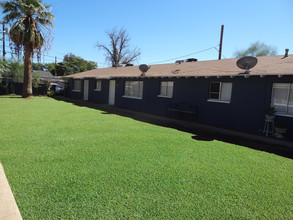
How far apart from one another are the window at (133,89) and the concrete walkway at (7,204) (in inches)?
474

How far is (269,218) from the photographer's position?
9.37 feet

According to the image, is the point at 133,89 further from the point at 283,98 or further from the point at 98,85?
the point at 283,98

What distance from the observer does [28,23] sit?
1727 centimetres

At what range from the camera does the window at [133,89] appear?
14.9m

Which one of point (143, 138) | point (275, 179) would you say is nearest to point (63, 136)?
point (143, 138)

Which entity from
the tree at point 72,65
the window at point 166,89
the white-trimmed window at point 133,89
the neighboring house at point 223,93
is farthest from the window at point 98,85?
the tree at point 72,65

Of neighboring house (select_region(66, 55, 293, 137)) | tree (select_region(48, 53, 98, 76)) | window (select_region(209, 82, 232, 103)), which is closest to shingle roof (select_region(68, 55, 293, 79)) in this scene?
neighboring house (select_region(66, 55, 293, 137))

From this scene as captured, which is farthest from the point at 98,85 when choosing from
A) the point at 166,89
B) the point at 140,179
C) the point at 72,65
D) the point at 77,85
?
the point at 72,65

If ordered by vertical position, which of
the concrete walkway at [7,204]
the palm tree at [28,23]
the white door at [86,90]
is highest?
the palm tree at [28,23]

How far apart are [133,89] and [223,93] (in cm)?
741

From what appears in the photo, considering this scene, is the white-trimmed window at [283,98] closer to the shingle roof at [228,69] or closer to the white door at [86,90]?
the shingle roof at [228,69]

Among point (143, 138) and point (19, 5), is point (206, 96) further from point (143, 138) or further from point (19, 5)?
point (19, 5)

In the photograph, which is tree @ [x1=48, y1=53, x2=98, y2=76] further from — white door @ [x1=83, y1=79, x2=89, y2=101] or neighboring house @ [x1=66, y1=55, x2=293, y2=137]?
neighboring house @ [x1=66, y1=55, x2=293, y2=137]

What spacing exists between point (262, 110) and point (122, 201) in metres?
8.08
